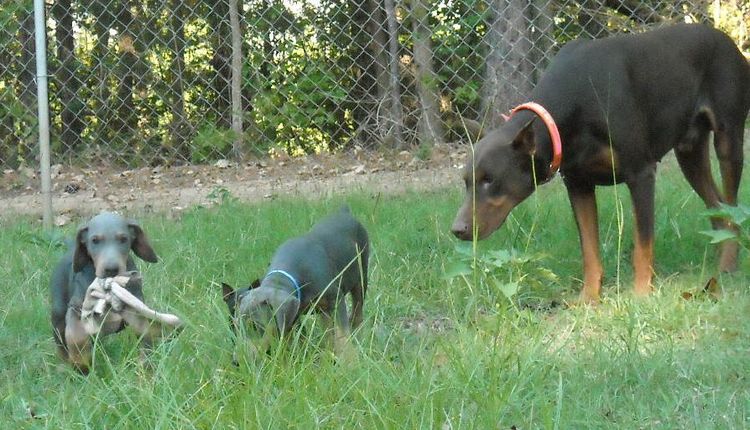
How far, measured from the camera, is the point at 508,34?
930cm

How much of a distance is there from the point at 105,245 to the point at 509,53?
18.8ft

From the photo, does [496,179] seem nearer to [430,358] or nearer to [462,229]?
[462,229]

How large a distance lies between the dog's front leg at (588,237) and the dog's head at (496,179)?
49cm

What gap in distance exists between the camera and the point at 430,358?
366cm

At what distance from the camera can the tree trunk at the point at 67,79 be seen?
33.4 ft

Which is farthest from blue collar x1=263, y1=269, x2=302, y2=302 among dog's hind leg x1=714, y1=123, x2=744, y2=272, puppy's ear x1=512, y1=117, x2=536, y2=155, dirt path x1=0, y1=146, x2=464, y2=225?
dirt path x1=0, y1=146, x2=464, y2=225

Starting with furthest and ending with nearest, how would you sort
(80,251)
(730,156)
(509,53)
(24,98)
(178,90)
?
(24,98) → (178,90) → (509,53) → (730,156) → (80,251)

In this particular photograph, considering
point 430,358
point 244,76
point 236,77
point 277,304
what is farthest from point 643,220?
point 244,76

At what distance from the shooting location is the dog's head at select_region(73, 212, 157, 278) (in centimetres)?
415

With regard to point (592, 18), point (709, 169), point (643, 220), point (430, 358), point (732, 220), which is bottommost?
→ point (430, 358)

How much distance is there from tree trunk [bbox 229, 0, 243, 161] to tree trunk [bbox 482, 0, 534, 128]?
2285mm

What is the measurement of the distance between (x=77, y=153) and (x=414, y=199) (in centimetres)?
394

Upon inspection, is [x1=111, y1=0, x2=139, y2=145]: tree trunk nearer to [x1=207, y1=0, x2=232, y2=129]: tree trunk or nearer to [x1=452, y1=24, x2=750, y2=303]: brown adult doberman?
Answer: [x1=207, y1=0, x2=232, y2=129]: tree trunk

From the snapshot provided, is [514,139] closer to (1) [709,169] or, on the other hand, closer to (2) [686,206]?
(1) [709,169]
